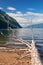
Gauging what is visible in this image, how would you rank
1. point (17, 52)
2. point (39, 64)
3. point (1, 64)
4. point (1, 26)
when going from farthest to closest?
point (1, 26) < point (17, 52) < point (1, 64) < point (39, 64)

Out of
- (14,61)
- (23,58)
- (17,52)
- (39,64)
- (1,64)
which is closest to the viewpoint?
(39,64)

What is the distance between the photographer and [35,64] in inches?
391

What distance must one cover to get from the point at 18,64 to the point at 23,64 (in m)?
0.31

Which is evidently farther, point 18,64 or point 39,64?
point 18,64

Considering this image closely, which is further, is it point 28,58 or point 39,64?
point 28,58

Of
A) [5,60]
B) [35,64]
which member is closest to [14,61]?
[5,60]

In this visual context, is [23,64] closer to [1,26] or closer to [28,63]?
[28,63]

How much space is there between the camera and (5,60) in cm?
1338

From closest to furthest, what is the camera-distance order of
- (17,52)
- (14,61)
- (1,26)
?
(14,61) → (17,52) → (1,26)

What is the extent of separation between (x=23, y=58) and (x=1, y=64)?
8.06ft

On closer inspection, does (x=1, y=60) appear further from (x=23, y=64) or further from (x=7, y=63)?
(x=23, y=64)

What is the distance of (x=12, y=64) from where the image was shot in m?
12.2

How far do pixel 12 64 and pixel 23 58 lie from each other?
2.05m

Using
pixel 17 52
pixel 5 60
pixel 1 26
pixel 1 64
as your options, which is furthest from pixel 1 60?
pixel 1 26
